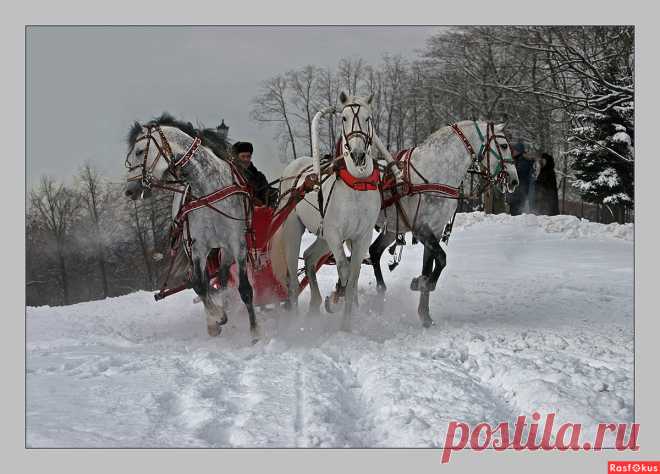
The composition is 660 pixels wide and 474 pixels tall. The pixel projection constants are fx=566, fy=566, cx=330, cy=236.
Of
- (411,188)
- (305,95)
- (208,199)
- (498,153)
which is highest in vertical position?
(305,95)

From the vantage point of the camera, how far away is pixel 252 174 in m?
7.73

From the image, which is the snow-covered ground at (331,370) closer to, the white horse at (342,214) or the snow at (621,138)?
the white horse at (342,214)

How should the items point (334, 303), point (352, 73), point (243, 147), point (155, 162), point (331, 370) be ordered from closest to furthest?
1. point (331, 370)
2. point (155, 162)
3. point (352, 73)
4. point (334, 303)
5. point (243, 147)

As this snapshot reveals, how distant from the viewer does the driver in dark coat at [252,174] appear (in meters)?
7.13

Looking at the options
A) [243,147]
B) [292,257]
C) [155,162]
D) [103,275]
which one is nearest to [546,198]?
[292,257]

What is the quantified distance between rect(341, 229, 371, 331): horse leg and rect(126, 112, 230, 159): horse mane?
1.89 metres

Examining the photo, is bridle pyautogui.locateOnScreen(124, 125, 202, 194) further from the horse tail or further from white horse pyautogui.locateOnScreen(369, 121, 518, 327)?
white horse pyautogui.locateOnScreen(369, 121, 518, 327)

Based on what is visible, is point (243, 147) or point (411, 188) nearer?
point (411, 188)

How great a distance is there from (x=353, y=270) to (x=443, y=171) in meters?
1.62

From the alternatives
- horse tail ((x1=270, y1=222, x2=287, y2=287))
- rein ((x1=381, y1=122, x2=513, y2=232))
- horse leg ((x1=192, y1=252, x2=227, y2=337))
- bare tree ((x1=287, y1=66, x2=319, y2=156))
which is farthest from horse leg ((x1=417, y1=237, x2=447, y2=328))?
horse leg ((x1=192, y1=252, x2=227, y2=337))

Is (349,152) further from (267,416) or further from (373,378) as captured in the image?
(267,416)

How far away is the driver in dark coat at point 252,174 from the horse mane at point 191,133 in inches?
10.0

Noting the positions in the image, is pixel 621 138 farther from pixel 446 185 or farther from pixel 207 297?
pixel 207 297

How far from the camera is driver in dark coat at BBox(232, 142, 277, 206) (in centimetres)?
713
